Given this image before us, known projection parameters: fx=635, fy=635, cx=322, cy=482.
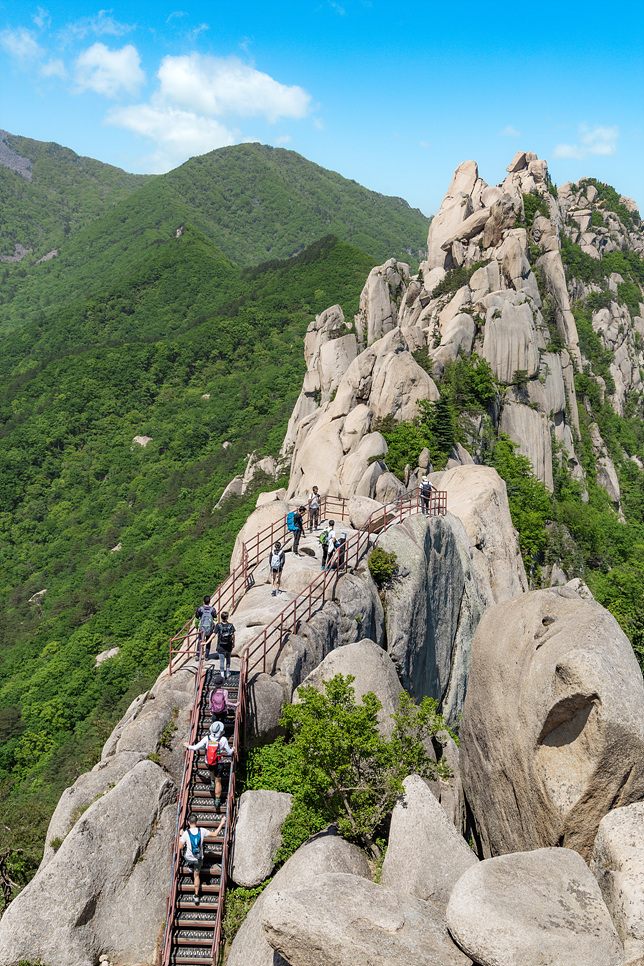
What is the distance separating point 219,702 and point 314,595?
20.5 ft

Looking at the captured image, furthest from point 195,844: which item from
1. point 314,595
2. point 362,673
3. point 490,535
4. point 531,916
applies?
point 490,535

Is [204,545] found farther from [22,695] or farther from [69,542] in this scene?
[69,542]

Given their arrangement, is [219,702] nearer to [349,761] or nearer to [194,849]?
[194,849]

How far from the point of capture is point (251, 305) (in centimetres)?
10412

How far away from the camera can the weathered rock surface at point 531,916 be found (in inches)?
327

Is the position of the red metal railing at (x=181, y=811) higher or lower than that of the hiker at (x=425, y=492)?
lower

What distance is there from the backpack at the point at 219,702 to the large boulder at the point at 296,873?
2934 millimetres

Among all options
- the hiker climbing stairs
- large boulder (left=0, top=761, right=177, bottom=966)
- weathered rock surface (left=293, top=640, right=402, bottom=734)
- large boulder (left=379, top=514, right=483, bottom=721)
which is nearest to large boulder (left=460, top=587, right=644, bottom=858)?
weathered rock surface (left=293, top=640, right=402, bottom=734)

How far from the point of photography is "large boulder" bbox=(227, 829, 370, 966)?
976 centimetres

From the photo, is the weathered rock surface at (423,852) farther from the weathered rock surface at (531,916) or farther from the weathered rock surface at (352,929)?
the weathered rock surface at (531,916)

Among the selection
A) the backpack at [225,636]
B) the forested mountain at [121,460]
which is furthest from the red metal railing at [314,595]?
the forested mountain at [121,460]

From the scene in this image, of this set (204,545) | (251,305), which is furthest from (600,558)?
(251,305)

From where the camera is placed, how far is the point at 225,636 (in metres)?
14.5

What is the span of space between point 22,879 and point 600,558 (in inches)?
1526
